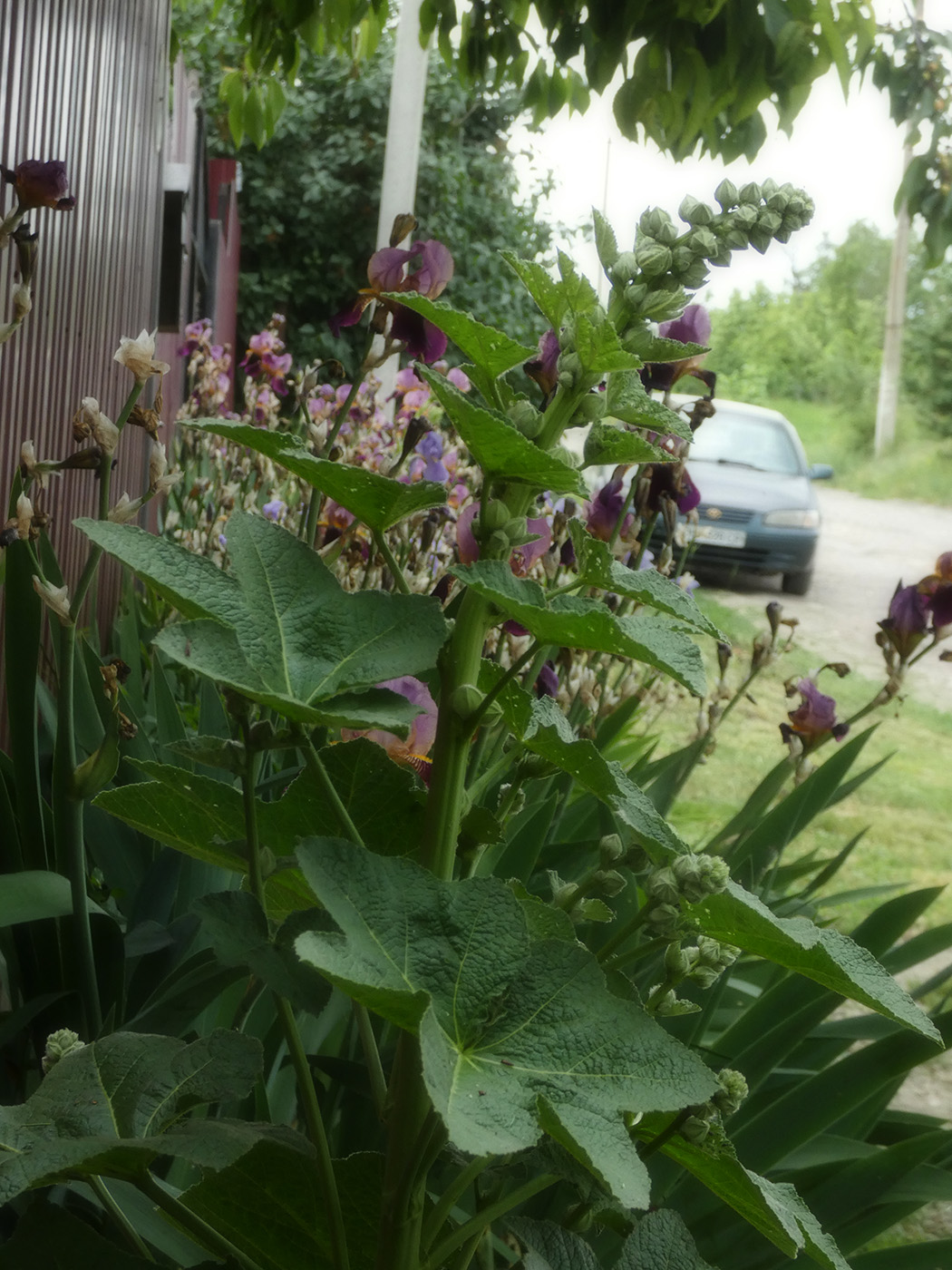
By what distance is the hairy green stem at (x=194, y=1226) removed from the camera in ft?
1.67

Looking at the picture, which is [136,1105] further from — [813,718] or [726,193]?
[813,718]

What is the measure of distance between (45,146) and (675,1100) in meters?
2.02

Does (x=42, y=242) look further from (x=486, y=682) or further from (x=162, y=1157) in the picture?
(x=486, y=682)

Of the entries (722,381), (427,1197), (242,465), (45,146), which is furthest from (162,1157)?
(722,381)

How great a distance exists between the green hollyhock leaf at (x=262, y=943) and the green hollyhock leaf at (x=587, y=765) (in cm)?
12

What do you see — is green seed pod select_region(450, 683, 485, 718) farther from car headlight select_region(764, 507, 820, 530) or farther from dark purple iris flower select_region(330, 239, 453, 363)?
car headlight select_region(764, 507, 820, 530)

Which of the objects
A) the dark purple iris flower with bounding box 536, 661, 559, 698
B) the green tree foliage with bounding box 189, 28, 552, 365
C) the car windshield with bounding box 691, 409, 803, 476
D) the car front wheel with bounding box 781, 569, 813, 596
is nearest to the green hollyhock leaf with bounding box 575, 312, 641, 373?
the dark purple iris flower with bounding box 536, 661, 559, 698

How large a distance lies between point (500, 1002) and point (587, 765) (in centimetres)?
11

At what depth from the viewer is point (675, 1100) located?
0.44 m

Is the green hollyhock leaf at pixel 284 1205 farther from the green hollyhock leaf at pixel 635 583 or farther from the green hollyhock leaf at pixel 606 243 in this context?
the green hollyhock leaf at pixel 606 243

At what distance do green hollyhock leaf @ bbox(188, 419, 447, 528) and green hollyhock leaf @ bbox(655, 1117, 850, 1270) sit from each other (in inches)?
12.6

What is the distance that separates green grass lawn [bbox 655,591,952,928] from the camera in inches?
160

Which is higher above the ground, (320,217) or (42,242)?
(320,217)

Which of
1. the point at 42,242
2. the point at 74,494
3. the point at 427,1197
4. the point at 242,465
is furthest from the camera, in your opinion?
the point at 242,465
